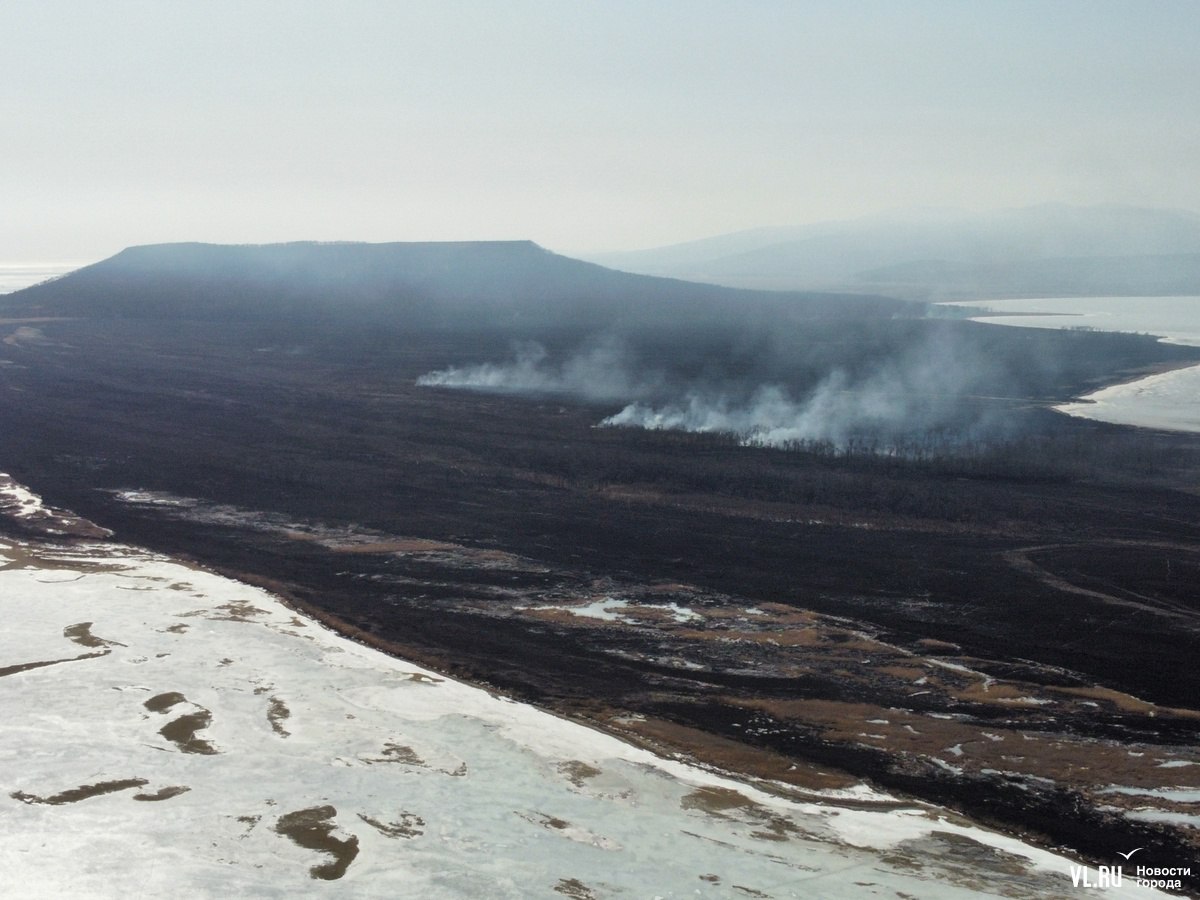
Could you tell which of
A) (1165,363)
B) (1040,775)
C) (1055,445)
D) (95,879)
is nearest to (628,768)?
(1040,775)

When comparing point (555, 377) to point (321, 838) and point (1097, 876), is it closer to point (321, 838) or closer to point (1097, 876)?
point (321, 838)

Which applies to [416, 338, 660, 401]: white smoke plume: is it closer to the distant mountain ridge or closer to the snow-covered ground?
the distant mountain ridge

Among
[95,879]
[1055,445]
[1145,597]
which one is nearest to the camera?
[95,879]

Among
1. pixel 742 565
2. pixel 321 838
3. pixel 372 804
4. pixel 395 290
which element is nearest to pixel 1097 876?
pixel 372 804

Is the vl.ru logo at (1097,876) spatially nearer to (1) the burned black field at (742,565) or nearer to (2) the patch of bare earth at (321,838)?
(1) the burned black field at (742,565)

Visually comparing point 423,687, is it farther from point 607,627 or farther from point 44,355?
point 44,355

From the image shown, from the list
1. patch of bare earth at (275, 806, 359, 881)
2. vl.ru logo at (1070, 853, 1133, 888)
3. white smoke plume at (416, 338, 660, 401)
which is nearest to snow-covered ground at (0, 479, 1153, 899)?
patch of bare earth at (275, 806, 359, 881)
